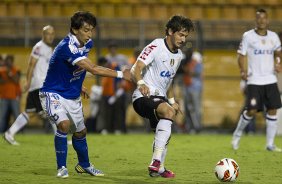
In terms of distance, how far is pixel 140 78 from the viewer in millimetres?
9359

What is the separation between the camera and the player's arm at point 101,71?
8.95 metres

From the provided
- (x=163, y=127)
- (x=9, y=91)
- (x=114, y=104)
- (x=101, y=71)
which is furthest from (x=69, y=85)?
(x=114, y=104)

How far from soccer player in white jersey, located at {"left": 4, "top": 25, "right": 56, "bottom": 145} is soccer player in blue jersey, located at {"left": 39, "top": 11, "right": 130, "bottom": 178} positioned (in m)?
5.14

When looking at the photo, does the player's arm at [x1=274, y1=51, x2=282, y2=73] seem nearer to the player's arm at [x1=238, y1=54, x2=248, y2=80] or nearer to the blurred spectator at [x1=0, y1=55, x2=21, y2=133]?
the player's arm at [x1=238, y1=54, x2=248, y2=80]

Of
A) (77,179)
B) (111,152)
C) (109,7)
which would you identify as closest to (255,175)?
(77,179)

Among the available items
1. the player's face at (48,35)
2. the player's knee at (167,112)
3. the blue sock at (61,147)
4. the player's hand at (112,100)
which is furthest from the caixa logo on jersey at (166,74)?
the player's hand at (112,100)

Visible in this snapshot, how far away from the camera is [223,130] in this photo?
20.6 m

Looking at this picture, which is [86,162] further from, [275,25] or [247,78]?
[275,25]

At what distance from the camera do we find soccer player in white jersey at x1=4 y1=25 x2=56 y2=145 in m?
14.8

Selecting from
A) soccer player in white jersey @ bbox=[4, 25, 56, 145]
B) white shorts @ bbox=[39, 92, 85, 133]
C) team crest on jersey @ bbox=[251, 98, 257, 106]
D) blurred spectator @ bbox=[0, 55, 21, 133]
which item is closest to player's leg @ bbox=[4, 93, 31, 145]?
soccer player in white jersey @ bbox=[4, 25, 56, 145]

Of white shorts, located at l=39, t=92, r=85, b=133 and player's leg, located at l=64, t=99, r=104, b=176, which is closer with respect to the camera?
white shorts, located at l=39, t=92, r=85, b=133

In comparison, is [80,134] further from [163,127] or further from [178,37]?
[178,37]

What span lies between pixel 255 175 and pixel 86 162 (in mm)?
2170

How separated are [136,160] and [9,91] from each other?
786 centimetres
